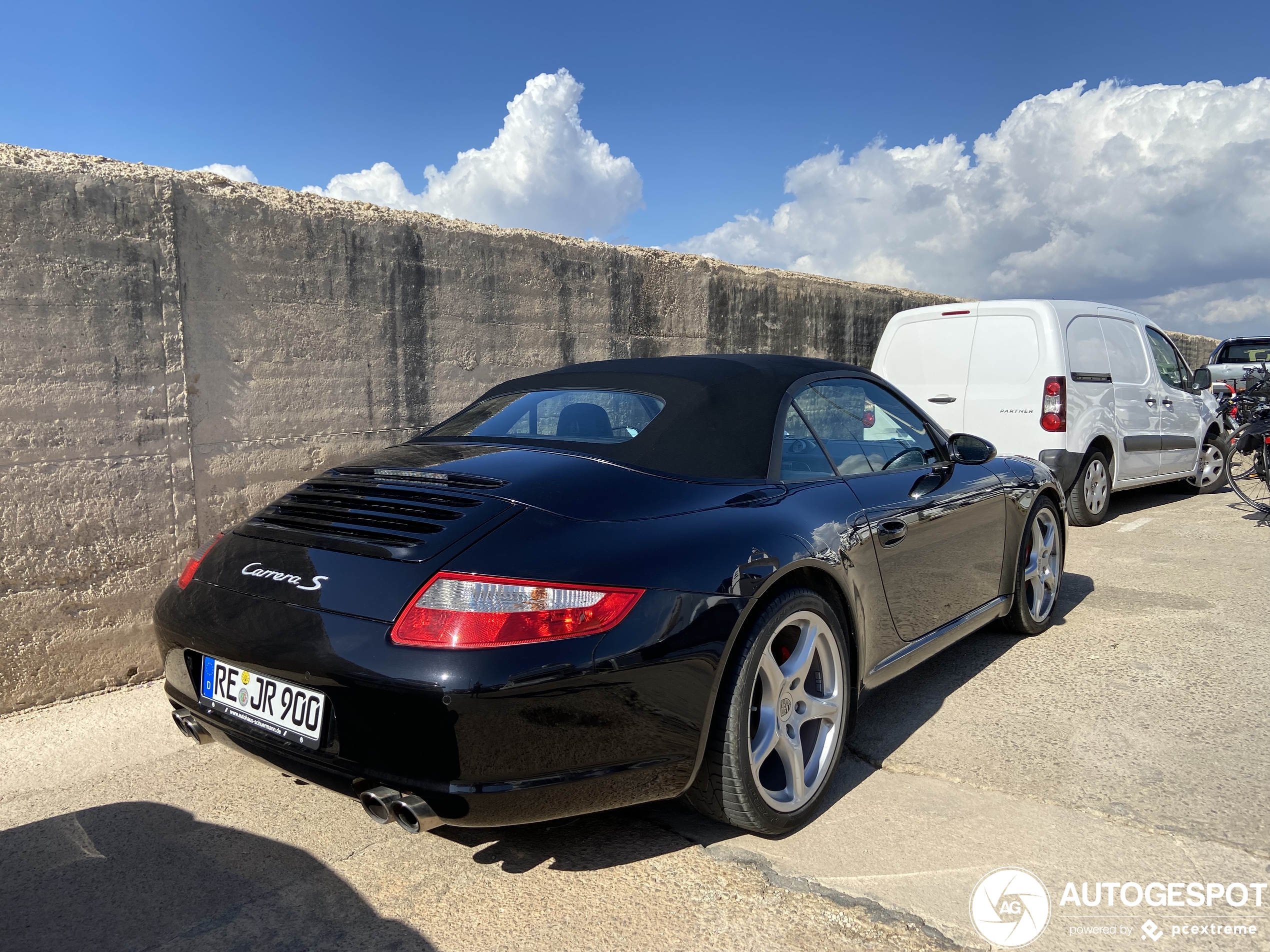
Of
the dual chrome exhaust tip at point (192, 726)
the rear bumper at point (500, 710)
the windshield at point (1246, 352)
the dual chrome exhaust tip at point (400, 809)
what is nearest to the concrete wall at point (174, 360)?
the dual chrome exhaust tip at point (192, 726)

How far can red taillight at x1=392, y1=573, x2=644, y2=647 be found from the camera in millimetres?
2090

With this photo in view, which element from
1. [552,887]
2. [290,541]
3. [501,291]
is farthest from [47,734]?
[501,291]

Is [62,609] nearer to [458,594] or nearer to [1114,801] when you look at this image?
[458,594]

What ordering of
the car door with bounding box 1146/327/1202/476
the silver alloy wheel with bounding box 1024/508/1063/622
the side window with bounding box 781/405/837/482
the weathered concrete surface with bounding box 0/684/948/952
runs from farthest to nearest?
the car door with bounding box 1146/327/1202/476 → the silver alloy wheel with bounding box 1024/508/1063/622 → the side window with bounding box 781/405/837/482 → the weathered concrete surface with bounding box 0/684/948/952

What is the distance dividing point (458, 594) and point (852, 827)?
4.54ft

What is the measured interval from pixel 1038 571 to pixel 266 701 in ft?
12.0

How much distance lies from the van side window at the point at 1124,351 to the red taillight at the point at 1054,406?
0.90 m

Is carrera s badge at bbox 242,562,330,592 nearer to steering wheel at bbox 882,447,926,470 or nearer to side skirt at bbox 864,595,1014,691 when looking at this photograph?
side skirt at bbox 864,595,1014,691

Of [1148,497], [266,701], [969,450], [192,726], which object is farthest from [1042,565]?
[1148,497]

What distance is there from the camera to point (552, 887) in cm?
238

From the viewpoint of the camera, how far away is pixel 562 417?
3182 mm

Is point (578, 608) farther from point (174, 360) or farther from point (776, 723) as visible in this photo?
point (174, 360)

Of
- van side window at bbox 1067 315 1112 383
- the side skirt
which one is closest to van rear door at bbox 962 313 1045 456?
van side window at bbox 1067 315 1112 383

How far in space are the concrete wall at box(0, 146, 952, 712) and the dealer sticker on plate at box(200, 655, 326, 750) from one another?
5.71 ft
